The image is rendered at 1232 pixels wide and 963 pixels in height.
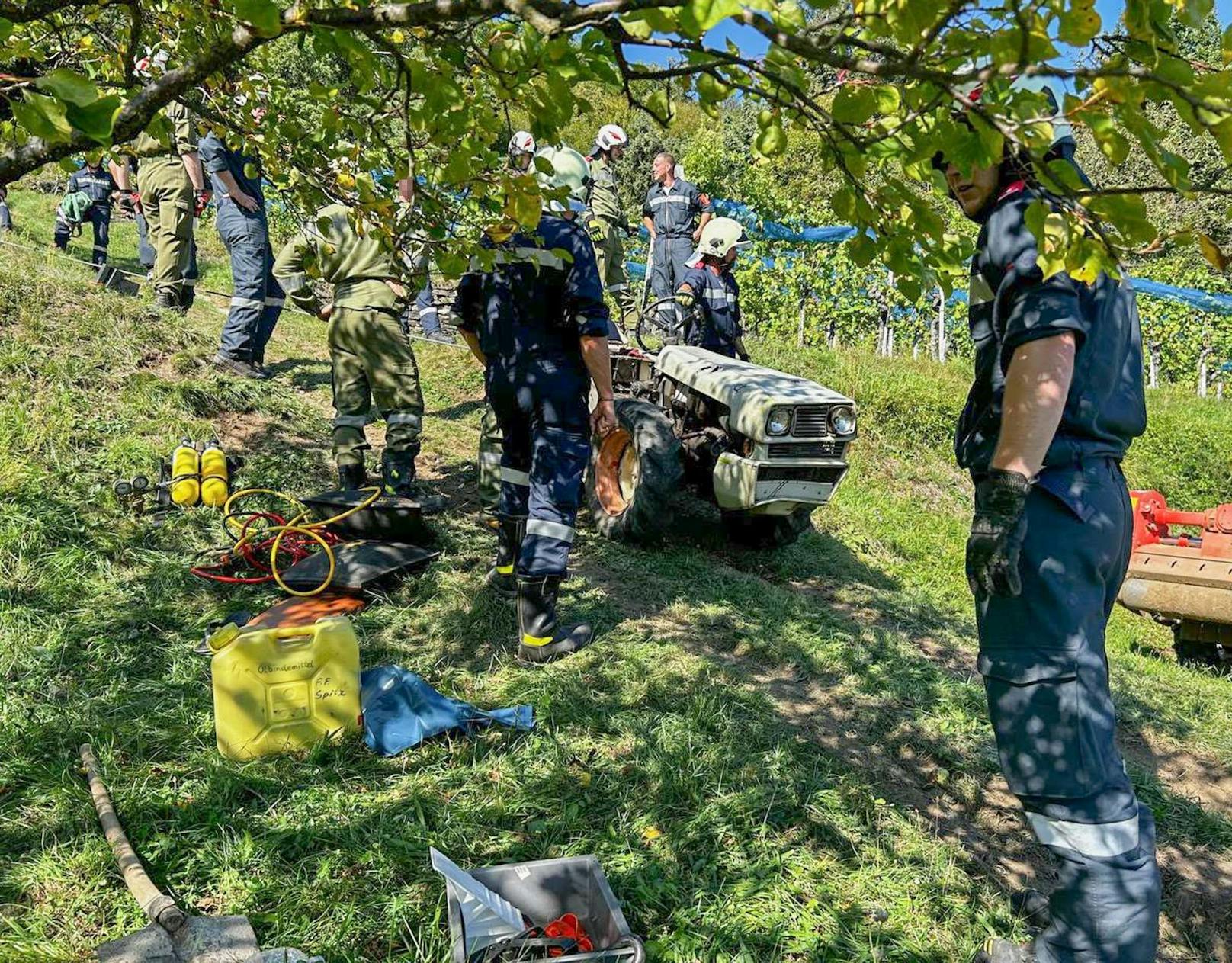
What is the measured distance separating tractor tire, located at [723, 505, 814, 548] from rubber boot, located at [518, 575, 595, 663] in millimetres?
1982

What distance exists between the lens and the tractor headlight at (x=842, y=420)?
16.9 feet

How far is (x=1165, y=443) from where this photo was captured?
10.3m

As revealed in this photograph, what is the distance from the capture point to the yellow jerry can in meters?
2.87

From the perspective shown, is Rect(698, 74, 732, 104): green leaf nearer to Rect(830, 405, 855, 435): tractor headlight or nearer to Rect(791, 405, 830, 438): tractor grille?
Rect(791, 405, 830, 438): tractor grille

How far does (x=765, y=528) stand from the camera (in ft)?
19.5

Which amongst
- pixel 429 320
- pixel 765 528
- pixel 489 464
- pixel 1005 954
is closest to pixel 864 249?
pixel 1005 954

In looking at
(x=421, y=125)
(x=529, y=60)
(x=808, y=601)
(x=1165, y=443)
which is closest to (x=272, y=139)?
(x=421, y=125)

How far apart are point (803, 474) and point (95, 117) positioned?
4.36 metres

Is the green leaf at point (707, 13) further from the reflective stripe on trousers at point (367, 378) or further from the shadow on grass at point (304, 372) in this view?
the shadow on grass at point (304, 372)

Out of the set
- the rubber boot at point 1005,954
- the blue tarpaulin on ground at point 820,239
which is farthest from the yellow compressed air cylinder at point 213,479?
the blue tarpaulin on ground at point 820,239

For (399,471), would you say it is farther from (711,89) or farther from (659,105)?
(711,89)

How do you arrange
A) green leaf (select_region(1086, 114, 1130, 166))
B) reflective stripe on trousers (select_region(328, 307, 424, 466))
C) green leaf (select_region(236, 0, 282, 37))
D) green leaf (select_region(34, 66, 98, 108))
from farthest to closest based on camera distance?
reflective stripe on trousers (select_region(328, 307, 424, 466)) < green leaf (select_region(236, 0, 282, 37)) < green leaf (select_region(1086, 114, 1130, 166)) < green leaf (select_region(34, 66, 98, 108))

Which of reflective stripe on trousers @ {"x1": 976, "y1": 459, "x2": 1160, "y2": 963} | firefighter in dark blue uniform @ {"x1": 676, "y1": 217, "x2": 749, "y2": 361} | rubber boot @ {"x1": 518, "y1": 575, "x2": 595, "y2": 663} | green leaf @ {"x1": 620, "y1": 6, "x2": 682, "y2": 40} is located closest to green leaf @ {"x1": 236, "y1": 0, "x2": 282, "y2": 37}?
green leaf @ {"x1": 620, "y1": 6, "x2": 682, "y2": 40}

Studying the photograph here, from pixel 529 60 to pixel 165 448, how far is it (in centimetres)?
429
